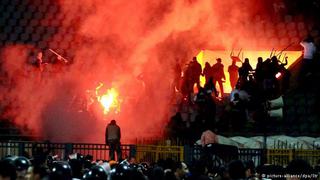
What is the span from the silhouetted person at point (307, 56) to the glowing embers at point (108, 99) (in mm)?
4250

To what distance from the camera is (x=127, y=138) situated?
18.1 m

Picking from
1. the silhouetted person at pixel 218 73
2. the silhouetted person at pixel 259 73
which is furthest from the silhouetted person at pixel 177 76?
the silhouetted person at pixel 259 73

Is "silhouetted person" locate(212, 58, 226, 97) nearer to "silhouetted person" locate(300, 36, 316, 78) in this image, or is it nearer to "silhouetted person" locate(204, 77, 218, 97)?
"silhouetted person" locate(204, 77, 218, 97)

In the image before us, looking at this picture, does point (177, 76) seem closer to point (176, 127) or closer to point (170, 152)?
point (176, 127)

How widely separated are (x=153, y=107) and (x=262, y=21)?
3294 mm

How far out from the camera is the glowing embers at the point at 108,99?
61.8 feet

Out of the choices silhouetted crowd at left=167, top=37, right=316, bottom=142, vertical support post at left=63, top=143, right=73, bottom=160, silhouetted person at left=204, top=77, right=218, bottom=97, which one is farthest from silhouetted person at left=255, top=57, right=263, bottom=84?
vertical support post at left=63, top=143, right=73, bottom=160

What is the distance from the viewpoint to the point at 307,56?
59.8 feet

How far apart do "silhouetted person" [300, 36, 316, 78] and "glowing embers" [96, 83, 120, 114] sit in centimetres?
425

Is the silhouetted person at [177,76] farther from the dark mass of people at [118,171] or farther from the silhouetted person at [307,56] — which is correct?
the dark mass of people at [118,171]

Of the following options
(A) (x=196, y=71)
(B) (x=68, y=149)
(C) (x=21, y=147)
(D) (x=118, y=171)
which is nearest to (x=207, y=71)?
(A) (x=196, y=71)

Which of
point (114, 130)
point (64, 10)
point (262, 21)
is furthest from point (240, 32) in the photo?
point (114, 130)

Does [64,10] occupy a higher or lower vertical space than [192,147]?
higher

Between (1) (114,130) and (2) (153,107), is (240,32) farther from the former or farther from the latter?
(1) (114,130)
